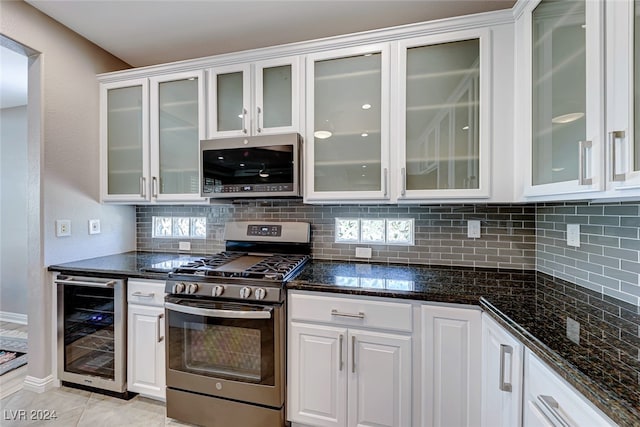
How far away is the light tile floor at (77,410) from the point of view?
1762 millimetres

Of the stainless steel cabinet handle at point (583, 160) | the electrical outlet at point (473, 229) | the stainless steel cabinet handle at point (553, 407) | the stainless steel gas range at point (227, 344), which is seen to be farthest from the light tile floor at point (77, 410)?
the stainless steel cabinet handle at point (583, 160)

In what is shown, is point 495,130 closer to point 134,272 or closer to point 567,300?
point 567,300

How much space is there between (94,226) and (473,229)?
2.86 metres

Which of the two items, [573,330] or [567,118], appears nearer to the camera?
[573,330]

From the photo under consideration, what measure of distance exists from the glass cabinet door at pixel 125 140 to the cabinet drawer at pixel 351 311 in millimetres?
1545

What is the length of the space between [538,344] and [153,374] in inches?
82.3

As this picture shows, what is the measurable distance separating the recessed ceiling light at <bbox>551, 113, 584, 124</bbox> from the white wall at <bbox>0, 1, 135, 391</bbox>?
9.82 ft

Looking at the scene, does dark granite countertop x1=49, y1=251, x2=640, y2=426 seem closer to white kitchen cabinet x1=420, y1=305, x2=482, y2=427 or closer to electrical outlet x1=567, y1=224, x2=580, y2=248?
white kitchen cabinet x1=420, y1=305, x2=482, y2=427

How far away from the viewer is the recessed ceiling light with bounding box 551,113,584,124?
1.10m

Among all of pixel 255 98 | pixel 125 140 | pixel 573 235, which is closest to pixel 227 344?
pixel 255 98

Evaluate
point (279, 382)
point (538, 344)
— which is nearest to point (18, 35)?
point (279, 382)

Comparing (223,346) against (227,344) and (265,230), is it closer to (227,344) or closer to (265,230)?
(227,344)

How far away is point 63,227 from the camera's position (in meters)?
2.10

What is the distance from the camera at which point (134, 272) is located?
1881mm
